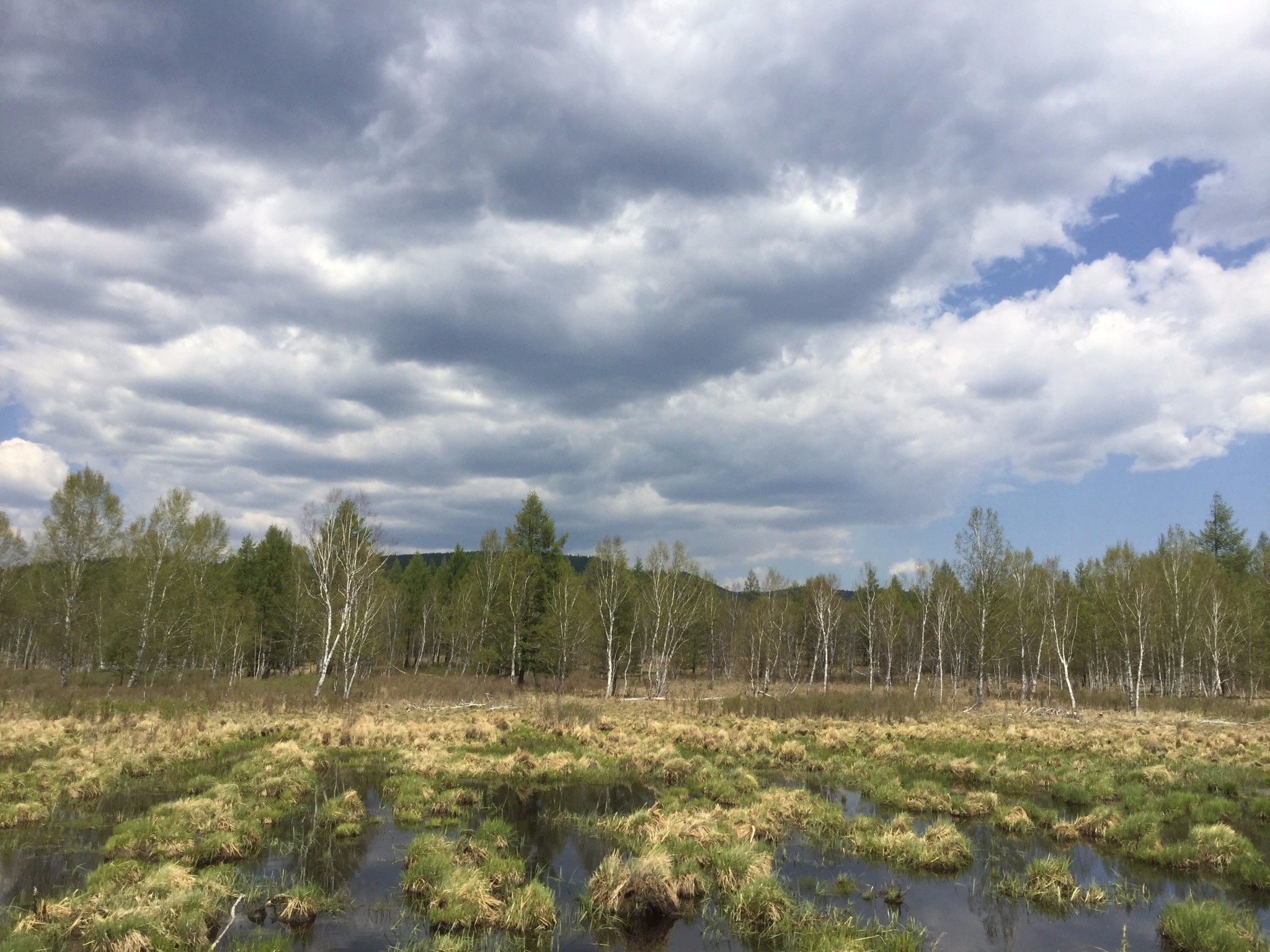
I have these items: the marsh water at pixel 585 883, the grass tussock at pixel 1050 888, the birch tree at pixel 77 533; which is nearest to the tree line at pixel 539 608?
the birch tree at pixel 77 533

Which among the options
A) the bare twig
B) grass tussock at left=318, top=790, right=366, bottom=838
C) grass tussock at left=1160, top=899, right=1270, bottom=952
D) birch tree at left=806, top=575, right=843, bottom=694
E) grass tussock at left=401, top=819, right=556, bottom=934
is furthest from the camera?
birch tree at left=806, top=575, right=843, bottom=694

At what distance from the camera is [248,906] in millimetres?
9867

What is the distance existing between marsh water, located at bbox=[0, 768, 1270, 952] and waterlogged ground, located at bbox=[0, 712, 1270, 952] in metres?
0.05

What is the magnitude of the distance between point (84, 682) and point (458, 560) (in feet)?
123

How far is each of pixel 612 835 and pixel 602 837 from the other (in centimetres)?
22

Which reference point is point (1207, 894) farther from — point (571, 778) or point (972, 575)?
point (972, 575)

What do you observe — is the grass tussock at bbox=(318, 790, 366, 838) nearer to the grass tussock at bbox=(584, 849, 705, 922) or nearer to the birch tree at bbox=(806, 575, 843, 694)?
the grass tussock at bbox=(584, 849, 705, 922)

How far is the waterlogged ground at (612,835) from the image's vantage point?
9.51 metres

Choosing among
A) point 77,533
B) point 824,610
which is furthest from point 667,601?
point 77,533

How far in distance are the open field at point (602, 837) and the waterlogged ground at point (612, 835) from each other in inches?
2.4

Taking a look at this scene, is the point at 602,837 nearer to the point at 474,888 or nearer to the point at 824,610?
the point at 474,888

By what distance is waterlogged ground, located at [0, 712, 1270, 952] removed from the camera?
9.51 metres

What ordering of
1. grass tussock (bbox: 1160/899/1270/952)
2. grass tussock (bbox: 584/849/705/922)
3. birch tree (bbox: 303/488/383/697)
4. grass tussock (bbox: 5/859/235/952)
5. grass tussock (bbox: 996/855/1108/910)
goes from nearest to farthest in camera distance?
grass tussock (bbox: 5/859/235/952) → grass tussock (bbox: 1160/899/1270/952) → grass tussock (bbox: 584/849/705/922) → grass tussock (bbox: 996/855/1108/910) → birch tree (bbox: 303/488/383/697)

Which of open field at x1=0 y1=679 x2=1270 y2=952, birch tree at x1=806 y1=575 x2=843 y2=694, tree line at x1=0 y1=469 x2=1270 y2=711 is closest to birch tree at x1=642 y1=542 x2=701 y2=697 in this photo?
tree line at x1=0 y1=469 x2=1270 y2=711
